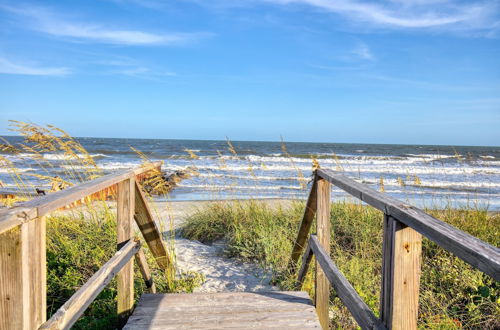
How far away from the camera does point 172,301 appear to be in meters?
3.00

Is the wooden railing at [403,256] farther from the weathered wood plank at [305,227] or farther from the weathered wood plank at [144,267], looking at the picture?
the weathered wood plank at [144,267]

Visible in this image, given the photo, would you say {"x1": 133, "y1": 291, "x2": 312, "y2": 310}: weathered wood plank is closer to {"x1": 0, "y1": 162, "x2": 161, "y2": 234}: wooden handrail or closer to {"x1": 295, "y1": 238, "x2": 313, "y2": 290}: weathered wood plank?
{"x1": 295, "y1": 238, "x2": 313, "y2": 290}: weathered wood plank

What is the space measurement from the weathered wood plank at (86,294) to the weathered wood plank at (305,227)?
150 cm

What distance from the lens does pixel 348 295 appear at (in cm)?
202

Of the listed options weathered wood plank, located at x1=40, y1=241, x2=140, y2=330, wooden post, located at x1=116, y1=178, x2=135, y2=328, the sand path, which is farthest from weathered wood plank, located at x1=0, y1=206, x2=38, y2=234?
the sand path

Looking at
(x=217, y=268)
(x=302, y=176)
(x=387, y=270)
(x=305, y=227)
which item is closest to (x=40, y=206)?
(x=387, y=270)

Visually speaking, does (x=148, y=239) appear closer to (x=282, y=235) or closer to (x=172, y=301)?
(x=172, y=301)

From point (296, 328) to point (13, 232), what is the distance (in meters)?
1.88

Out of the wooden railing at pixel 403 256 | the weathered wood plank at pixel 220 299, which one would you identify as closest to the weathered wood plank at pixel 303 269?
the weathered wood plank at pixel 220 299

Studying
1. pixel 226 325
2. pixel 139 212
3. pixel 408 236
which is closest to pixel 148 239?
pixel 139 212

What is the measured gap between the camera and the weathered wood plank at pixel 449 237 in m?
0.90

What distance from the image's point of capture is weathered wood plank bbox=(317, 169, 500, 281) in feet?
2.96

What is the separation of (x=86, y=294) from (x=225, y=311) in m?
1.17

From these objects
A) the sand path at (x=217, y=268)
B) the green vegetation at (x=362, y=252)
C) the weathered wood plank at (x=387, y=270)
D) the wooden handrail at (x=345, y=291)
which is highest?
the weathered wood plank at (x=387, y=270)
